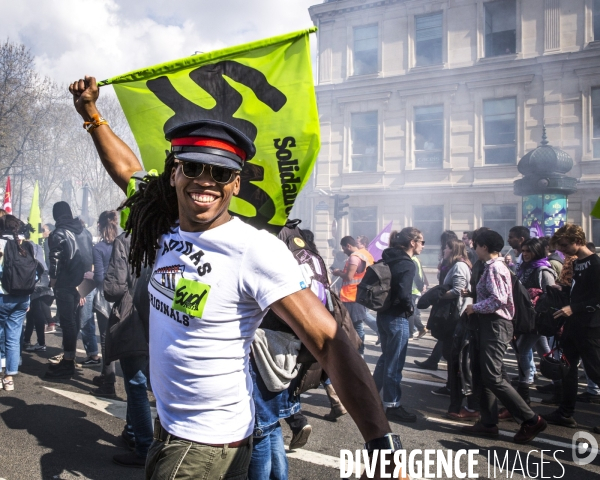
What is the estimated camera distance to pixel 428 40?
20.0 meters

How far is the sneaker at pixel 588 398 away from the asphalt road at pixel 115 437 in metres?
0.15

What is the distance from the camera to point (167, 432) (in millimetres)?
1625

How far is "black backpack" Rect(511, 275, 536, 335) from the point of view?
186 inches

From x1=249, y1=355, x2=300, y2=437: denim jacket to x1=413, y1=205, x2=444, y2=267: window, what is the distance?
1790cm

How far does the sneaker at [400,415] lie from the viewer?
4754 millimetres

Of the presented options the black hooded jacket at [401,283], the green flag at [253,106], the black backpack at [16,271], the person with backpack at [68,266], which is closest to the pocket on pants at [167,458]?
the green flag at [253,106]

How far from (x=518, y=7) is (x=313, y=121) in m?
19.7

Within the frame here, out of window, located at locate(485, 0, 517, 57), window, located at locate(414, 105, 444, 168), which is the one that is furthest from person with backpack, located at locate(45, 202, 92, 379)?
window, located at locate(485, 0, 517, 57)

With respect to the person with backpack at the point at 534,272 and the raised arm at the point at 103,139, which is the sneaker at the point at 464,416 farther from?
the raised arm at the point at 103,139

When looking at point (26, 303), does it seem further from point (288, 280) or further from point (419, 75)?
point (419, 75)

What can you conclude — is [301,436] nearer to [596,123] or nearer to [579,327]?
[579,327]

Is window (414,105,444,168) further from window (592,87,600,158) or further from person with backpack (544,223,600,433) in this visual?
person with backpack (544,223,600,433)

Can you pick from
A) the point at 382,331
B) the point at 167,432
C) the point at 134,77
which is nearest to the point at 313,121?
the point at 134,77

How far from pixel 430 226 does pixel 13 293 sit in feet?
54.4
